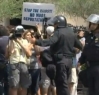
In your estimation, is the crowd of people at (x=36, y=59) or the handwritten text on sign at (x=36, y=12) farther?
the handwritten text on sign at (x=36, y=12)

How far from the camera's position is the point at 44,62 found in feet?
29.2

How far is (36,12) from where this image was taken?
32.4 ft

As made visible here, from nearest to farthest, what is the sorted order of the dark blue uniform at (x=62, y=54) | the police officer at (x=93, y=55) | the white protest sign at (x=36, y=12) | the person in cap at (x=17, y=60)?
1. the police officer at (x=93, y=55)
2. the person in cap at (x=17, y=60)
3. the dark blue uniform at (x=62, y=54)
4. the white protest sign at (x=36, y=12)

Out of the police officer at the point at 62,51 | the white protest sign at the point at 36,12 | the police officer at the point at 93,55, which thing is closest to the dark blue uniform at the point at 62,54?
the police officer at the point at 62,51

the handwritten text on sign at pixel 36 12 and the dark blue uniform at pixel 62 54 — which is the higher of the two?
the handwritten text on sign at pixel 36 12

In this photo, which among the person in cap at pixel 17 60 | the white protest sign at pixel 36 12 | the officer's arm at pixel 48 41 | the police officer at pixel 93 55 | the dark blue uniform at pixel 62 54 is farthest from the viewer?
the white protest sign at pixel 36 12

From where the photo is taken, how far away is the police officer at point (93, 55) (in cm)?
757

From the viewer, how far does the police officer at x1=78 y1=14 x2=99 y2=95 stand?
7570 millimetres

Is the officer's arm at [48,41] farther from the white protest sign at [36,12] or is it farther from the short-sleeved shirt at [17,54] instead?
the white protest sign at [36,12]

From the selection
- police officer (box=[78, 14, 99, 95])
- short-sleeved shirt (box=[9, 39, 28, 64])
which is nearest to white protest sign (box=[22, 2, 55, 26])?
short-sleeved shirt (box=[9, 39, 28, 64])

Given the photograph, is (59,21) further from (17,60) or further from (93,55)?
(93,55)

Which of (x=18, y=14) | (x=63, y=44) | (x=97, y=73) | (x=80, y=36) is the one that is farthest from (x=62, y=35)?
(x=18, y=14)

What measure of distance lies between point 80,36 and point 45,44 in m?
3.12

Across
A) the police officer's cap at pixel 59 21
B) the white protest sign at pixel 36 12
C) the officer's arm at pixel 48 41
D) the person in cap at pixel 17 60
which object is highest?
the white protest sign at pixel 36 12
